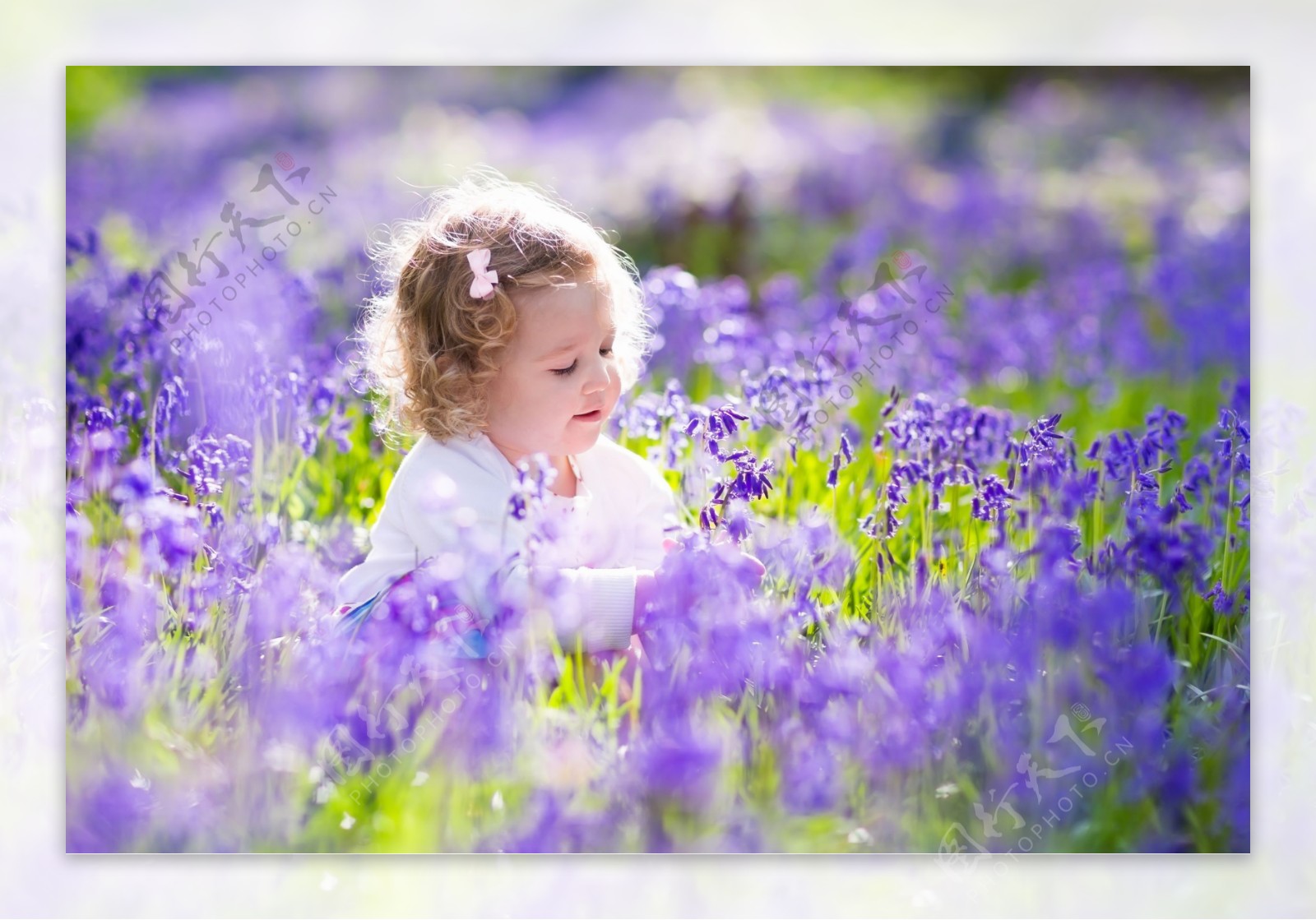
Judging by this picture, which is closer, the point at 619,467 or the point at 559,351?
the point at 559,351

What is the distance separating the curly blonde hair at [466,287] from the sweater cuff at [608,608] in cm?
36

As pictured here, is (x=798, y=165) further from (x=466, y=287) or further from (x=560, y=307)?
(x=466, y=287)

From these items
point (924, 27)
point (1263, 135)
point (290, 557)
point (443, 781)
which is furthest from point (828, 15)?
point (443, 781)

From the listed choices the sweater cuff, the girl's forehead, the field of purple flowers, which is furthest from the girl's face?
the sweater cuff

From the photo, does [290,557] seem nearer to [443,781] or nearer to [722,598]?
[443,781]

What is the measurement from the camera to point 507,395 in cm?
228

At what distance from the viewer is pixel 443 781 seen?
2.30m

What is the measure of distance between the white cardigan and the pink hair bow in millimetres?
255

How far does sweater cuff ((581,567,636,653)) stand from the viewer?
2.24 metres

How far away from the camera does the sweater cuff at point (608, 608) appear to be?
2.24m

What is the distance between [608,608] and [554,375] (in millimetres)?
430

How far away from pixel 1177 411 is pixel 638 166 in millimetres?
1137

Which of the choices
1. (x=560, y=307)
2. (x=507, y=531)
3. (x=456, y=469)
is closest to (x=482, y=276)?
(x=560, y=307)

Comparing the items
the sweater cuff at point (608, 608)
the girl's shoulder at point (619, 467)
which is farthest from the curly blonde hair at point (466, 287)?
the sweater cuff at point (608, 608)
